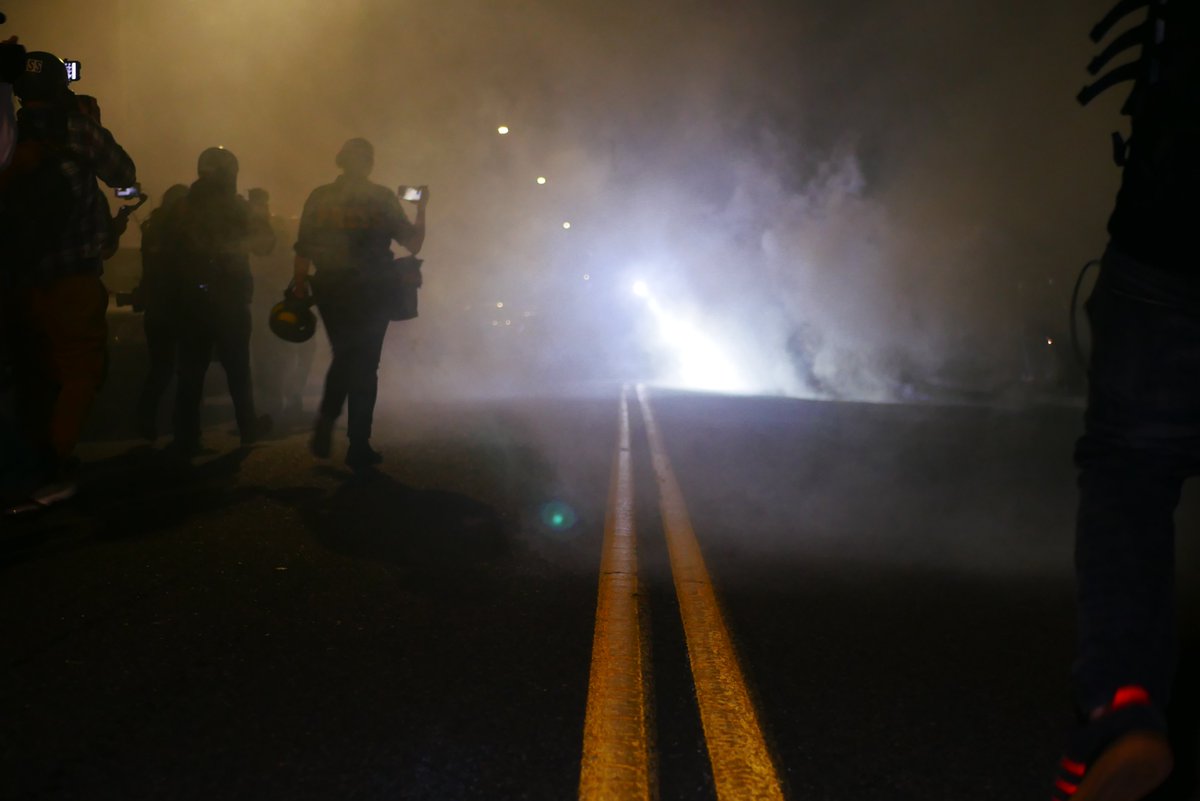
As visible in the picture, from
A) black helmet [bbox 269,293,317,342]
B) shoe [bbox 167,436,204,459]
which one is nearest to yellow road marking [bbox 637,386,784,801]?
black helmet [bbox 269,293,317,342]

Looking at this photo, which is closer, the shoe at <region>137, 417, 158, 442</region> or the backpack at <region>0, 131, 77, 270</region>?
the backpack at <region>0, 131, 77, 270</region>

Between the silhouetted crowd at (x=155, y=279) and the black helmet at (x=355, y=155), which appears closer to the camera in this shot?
the silhouetted crowd at (x=155, y=279)

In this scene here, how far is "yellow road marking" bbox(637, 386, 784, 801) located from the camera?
87.9 inches

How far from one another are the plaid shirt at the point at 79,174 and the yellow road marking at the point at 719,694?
2.99 meters

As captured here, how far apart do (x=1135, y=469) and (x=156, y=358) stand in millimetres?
6982

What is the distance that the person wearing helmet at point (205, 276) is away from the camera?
730 centimetres

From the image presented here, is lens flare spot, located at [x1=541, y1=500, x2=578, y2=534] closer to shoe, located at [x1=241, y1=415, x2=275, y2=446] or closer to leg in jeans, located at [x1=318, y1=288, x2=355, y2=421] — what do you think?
leg in jeans, located at [x1=318, y1=288, x2=355, y2=421]

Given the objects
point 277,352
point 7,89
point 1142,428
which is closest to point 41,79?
point 7,89

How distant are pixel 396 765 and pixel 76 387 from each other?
3714 mm

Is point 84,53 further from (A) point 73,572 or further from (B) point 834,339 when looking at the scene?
(A) point 73,572

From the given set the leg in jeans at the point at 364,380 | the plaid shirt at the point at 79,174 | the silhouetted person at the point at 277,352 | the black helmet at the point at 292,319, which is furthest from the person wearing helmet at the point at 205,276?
the silhouetted person at the point at 277,352

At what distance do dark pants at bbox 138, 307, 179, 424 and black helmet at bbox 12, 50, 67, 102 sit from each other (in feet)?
7.86

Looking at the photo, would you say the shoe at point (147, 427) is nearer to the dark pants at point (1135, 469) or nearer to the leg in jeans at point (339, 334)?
the leg in jeans at point (339, 334)

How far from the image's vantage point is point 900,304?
24.5 metres
